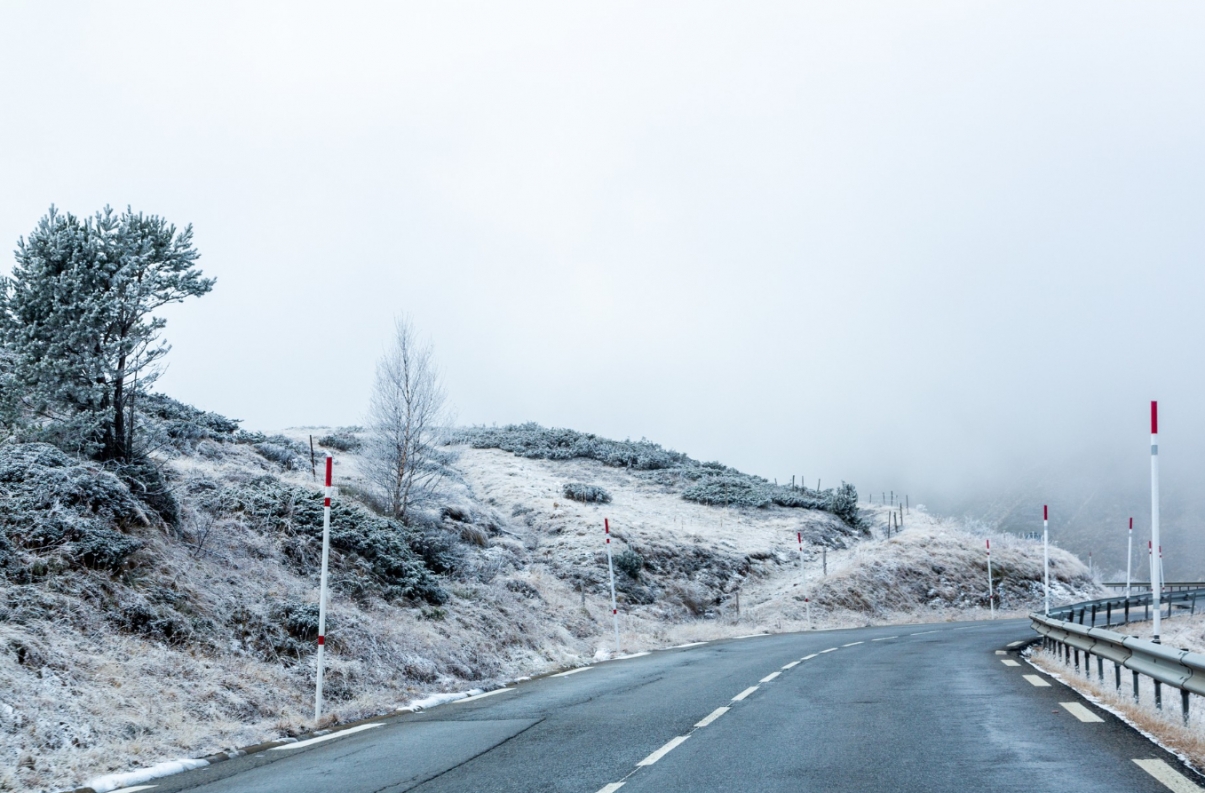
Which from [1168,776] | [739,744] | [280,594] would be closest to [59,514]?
[280,594]

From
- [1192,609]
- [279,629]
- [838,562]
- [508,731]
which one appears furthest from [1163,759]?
[838,562]

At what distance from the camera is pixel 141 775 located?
7.92 metres

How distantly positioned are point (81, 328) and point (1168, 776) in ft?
52.9

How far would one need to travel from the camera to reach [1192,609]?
114ft

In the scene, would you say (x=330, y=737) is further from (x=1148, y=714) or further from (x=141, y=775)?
(x=1148, y=714)

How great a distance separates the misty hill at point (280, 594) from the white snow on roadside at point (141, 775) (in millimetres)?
207

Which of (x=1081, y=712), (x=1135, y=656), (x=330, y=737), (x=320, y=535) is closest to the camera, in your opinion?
(x=1081, y=712)

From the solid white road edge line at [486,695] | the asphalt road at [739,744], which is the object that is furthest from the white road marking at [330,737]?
the solid white road edge line at [486,695]

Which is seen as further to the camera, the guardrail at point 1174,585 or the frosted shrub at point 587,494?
the frosted shrub at point 587,494

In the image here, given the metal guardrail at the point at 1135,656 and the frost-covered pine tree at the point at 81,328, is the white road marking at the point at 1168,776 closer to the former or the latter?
the metal guardrail at the point at 1135,656

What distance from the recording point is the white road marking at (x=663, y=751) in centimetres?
805

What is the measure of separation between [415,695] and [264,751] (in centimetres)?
440

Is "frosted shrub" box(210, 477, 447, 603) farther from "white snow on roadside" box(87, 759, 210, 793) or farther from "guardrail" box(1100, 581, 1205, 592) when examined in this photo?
"guardrail" box(1100, 581, 1205, 592)

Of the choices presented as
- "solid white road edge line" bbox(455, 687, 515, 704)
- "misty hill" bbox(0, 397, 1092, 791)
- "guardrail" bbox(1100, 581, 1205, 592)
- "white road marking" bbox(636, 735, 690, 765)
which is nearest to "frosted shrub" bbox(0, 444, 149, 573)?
"misty hill" bbox(0, 397, 1092, 791)
